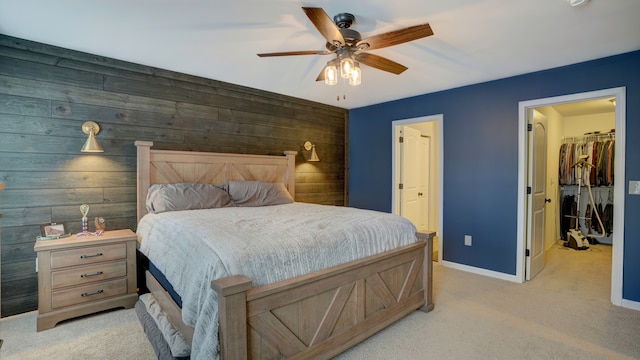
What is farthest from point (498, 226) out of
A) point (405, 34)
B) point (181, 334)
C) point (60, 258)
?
point (60, 258)

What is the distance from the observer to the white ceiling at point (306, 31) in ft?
6.81

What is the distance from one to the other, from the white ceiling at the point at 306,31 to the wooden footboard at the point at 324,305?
174 centimetres

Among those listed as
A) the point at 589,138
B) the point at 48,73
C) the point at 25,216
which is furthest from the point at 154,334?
the point at 589,138

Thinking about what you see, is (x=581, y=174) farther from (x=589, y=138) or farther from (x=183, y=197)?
(x=183, y=197)

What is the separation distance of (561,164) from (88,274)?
22.7ft

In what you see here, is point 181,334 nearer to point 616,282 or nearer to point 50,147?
point 50,147

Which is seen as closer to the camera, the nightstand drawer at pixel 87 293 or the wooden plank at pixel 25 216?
the nightstand drawer at pixel 87 293

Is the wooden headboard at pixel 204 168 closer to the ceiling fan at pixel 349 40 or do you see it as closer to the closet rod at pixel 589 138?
the ceiling fan at pixel 349 40

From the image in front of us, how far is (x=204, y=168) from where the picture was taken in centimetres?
360

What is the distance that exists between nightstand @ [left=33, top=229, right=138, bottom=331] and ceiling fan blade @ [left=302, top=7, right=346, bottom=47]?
93.8 inches

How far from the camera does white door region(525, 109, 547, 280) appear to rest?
3.54 metres

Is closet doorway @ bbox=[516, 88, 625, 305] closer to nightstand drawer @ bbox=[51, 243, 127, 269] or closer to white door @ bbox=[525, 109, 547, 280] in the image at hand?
white door @ bbox=[525, 109, 547, 280]

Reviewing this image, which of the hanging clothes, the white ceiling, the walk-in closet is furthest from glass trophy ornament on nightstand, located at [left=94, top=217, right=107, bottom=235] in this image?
the hanging clothes

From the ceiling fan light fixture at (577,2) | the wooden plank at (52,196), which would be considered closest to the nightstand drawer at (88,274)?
the wooden plank at (52,196)
